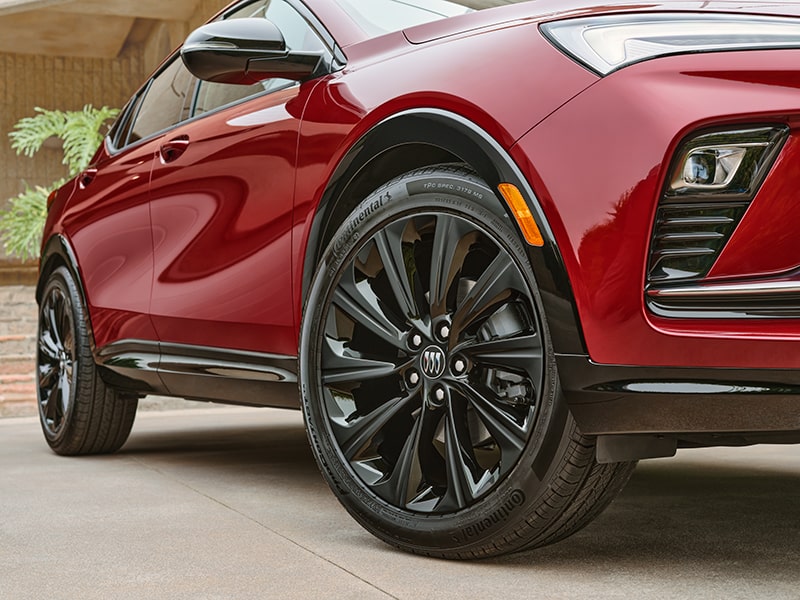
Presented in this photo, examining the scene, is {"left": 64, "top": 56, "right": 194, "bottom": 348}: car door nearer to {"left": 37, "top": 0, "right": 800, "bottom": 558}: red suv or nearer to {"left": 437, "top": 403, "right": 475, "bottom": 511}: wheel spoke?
{"left": 37, "top": 0, "right": 800, "bottom": 558}: red suv

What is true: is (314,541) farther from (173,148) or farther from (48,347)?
(48,347)

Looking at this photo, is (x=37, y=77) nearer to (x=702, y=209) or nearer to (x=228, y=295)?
(x=228, y=295)

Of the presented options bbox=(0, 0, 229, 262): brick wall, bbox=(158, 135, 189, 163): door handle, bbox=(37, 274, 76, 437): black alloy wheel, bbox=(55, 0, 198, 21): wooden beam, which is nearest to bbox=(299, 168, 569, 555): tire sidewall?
bbox=(158, 135, 189, 163): door handle

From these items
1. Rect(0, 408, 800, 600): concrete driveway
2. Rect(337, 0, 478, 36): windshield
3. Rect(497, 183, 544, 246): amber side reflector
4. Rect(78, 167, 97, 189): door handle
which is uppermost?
Rect(337, 0, 478, 36): windshield

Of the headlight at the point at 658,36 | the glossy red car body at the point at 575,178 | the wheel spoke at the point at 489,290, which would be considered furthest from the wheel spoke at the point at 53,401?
the headlight at the point at 658,36

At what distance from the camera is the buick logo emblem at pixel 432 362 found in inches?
84.0

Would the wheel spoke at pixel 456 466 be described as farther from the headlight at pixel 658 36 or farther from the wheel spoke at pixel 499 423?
the headlight at pixel 658 36

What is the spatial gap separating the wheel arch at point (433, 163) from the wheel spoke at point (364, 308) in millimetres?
151

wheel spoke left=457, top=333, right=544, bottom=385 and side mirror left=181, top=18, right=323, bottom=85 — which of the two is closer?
wheel spoke left=457, top=333, right=544, bottom=385

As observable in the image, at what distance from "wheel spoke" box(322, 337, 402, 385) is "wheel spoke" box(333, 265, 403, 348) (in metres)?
0.06

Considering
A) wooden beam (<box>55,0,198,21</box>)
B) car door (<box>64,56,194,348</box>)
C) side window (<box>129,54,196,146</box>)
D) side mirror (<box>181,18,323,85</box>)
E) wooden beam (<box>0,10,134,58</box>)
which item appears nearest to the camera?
side mirror (<box>181,18,323,85</box>)

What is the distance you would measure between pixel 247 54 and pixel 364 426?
97 centimetres

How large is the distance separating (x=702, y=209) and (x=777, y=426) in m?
0.36

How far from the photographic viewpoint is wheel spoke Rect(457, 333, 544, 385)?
1963 mm
